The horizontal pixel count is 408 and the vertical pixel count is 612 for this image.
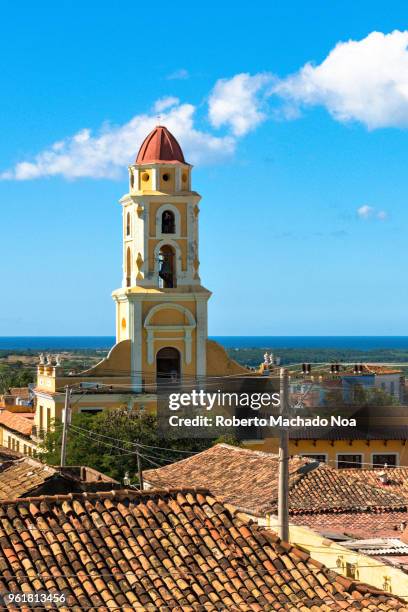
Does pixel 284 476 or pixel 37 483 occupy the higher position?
pixel 284 476

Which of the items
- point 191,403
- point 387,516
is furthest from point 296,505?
point 191,403

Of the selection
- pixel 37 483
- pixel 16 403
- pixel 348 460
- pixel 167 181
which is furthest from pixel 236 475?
pixel 16 403

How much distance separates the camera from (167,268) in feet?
166

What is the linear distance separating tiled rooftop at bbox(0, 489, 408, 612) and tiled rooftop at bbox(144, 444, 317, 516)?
1001 centimetres

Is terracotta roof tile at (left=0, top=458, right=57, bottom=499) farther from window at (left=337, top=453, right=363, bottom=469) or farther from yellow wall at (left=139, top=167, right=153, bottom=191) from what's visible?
yellow wall at (left=139, top=167, right=153, bottom=191)

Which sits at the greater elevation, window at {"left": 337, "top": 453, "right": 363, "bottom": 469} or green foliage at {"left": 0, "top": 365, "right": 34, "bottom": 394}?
green foliage at {"left": 0, "top": 365, "right": 34, "bottom": 394}

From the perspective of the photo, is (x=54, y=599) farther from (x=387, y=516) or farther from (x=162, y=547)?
(x=387, y=516)

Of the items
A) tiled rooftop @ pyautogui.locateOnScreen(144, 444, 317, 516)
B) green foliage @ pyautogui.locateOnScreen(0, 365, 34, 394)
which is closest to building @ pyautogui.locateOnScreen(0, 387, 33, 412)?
green foliage @ pyautogui.locateOnScreen(0, 365, 34, 394)

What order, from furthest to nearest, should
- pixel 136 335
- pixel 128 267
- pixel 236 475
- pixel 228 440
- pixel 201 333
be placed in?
pixel 201 333, pixel 128 267, pixel 136 335, pixel 228 440, pixel 236 475

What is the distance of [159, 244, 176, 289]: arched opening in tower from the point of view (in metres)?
50.1

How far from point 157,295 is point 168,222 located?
2922mm

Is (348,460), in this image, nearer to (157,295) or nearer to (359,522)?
(157,295)

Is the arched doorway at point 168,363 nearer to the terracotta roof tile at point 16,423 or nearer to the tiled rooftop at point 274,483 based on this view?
the terracotta roof tile at point 16,423

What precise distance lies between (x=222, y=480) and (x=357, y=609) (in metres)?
16.3
